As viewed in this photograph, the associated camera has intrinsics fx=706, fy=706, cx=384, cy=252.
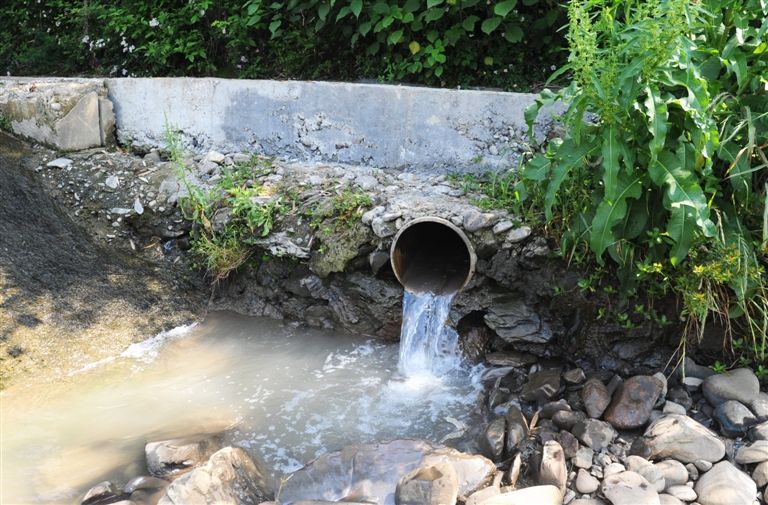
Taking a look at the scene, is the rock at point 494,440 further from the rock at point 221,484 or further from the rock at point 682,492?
the rock at point 221,484

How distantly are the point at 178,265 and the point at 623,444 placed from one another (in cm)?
360

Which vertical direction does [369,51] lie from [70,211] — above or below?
above

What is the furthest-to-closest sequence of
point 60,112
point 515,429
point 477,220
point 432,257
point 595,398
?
point 60,112
point 432,257
point 477,220
point 595,398
point 515,429

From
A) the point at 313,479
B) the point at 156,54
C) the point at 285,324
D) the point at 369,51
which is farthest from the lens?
the point at 156,54

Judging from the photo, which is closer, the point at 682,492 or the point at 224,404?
the point at 682,492

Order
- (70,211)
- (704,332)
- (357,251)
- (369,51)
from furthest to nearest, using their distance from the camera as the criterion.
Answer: (369,51)
(70,211)
(357,251)
(704,332)

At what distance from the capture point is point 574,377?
14.0 feet

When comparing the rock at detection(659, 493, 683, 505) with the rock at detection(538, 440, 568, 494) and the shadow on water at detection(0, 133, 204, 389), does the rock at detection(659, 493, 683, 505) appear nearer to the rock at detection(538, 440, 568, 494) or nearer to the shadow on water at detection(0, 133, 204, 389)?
the rock at detection(538, 440, 568, 494)

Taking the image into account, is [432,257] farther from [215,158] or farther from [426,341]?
[215,158]

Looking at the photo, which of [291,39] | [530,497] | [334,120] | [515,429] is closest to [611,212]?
[515,429]

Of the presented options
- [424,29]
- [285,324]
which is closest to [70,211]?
[285,324]

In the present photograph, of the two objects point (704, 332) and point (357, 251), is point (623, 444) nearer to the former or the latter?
point (704, 332)

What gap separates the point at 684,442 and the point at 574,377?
77 centimetres

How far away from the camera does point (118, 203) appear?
589cm
